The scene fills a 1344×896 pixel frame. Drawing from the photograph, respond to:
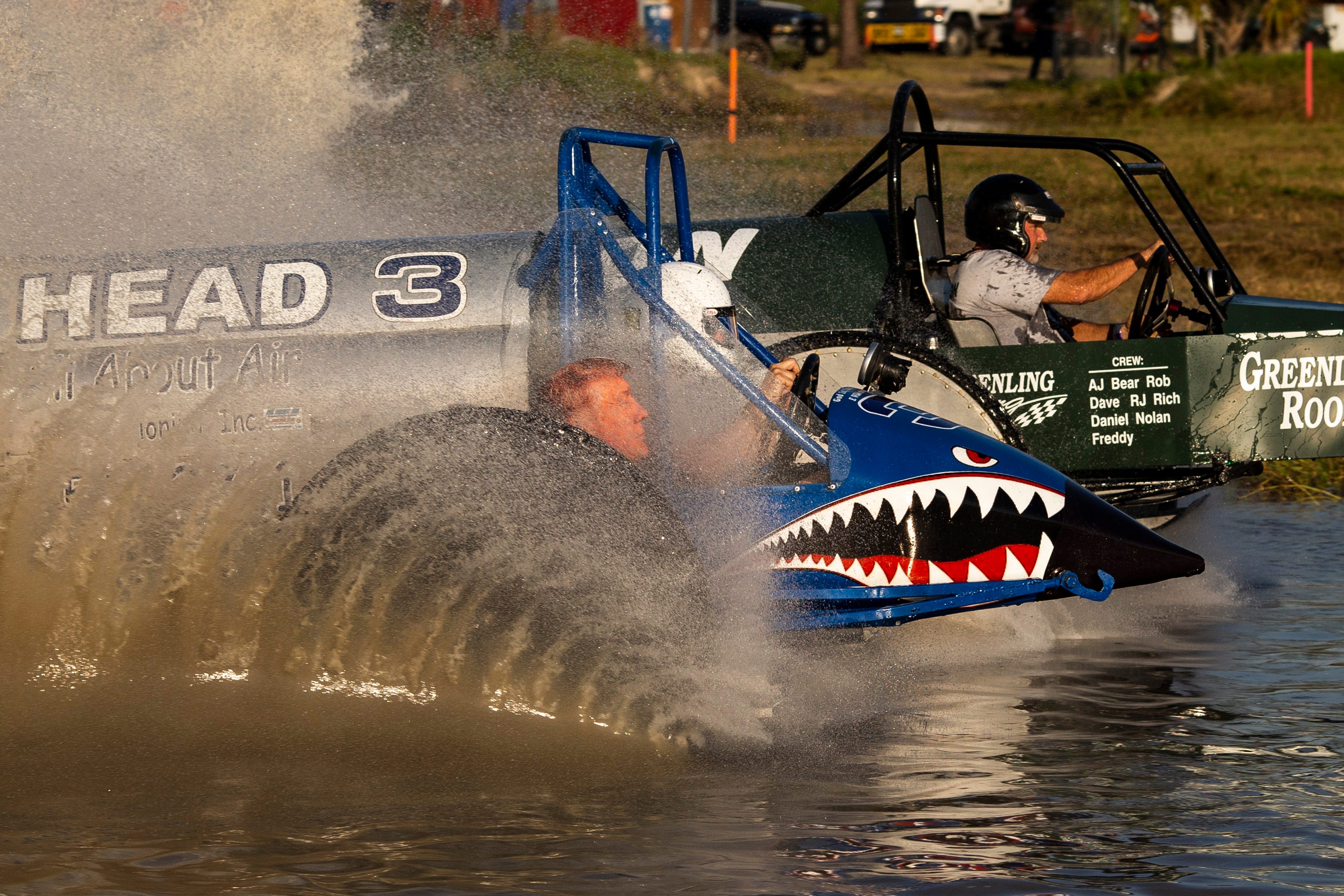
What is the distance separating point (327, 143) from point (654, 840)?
30.5 feet

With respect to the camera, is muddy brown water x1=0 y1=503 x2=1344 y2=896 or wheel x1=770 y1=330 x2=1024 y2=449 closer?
muddy brown water x1=0 y1=503 x2=1344 y2=896

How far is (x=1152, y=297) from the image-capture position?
24.1 feet

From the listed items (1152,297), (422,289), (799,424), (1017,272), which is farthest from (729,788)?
(1152,297)

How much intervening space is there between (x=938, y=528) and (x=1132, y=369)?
6.53 ft

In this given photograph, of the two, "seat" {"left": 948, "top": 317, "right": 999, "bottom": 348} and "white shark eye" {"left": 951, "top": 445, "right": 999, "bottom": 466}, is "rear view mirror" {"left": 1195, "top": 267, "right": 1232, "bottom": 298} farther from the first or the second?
"white shark eye" {"left": 951, "top": 445, "right": 999, "bottom": 466}

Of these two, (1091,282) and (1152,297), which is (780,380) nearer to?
(1091,282)

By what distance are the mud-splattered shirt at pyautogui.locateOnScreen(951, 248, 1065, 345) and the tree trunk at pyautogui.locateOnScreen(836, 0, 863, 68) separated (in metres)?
31.3

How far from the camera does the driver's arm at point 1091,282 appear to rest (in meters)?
7.04

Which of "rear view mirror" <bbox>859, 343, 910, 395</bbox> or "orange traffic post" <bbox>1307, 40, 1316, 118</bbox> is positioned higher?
"orange traffic post" <bbox>1307, 40, 1316, 118</bbox>

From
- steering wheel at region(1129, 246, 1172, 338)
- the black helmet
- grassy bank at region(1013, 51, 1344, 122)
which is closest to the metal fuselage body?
the black helmet

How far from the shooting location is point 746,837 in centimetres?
425

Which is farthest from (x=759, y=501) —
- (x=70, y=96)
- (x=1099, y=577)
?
(x=70, y=96)

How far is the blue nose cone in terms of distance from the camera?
5.24 m

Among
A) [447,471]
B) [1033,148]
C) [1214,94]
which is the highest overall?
[1214,94]
